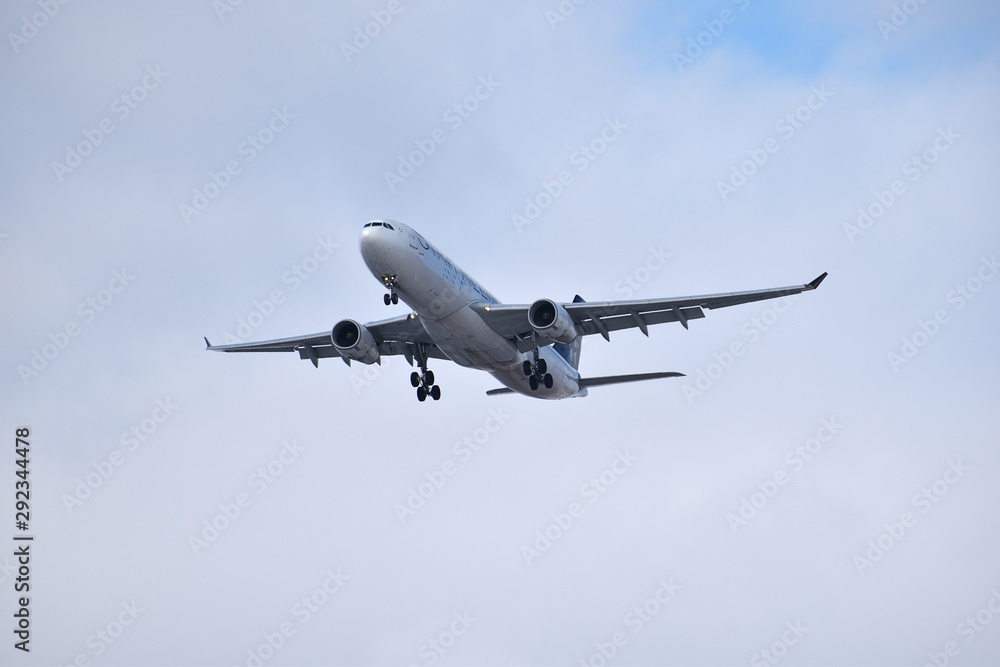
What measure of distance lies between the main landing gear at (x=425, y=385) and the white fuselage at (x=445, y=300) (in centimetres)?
176

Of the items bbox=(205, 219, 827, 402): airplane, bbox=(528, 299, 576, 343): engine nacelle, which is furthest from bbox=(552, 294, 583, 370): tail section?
bbox=(528, 299, 576, 343): engine nacelle

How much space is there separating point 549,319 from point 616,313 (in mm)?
3102

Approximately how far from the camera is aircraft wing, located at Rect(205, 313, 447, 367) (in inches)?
1848

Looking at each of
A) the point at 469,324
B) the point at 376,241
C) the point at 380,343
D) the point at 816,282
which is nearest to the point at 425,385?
the point at 380,343

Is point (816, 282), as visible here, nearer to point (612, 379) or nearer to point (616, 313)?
point (616, 313)

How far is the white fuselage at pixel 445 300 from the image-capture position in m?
39.4

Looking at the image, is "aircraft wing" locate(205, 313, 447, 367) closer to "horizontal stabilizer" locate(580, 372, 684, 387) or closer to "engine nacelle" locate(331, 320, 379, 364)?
"engine nacelle" locate(331, 320, 379, 364)

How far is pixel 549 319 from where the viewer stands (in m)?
43.2

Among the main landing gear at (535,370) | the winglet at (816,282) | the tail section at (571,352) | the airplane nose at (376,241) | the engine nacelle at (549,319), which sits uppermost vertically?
the winglet at (816,282)

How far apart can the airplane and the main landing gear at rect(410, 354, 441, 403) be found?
4 centimetres

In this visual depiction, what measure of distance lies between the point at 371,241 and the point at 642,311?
11.1 metres

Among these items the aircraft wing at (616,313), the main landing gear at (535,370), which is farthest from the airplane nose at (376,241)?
the main landing gear at (535,370)

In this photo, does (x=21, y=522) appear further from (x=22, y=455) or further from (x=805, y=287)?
(x=805, y=287)

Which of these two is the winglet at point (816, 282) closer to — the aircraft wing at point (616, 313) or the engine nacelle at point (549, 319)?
the aircraft wing at point (616, 313)
